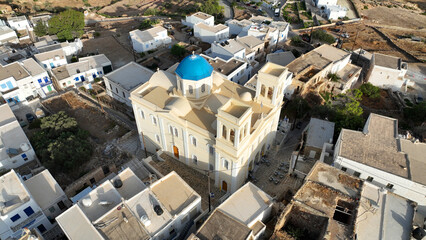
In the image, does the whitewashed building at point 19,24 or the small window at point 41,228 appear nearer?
the small window at point 41,228

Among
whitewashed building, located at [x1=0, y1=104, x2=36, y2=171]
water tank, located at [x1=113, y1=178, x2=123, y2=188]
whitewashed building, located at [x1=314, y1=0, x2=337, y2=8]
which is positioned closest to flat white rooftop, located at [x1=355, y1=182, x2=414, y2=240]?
water tank, located at [x1=113, y1=178, x2=123, y2=188]

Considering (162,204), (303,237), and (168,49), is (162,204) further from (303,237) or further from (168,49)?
(168,49)

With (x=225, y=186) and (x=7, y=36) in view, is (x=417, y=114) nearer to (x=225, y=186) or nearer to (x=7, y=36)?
Answer: (x=225, y=186)

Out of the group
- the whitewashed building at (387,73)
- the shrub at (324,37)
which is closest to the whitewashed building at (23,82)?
the shrub at (324,37)

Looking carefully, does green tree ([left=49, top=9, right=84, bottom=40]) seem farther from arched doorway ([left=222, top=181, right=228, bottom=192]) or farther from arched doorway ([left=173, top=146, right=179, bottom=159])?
arched doorway ([left=222, top=181, right=228, bottom=192])

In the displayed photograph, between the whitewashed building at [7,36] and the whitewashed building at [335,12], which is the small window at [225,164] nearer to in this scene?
the whitewashed building at [7,36]

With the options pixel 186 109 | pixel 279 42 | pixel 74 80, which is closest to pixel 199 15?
pixel 279 42

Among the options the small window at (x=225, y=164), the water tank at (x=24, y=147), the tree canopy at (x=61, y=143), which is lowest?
the tree canopy at (x=61, y=143)
